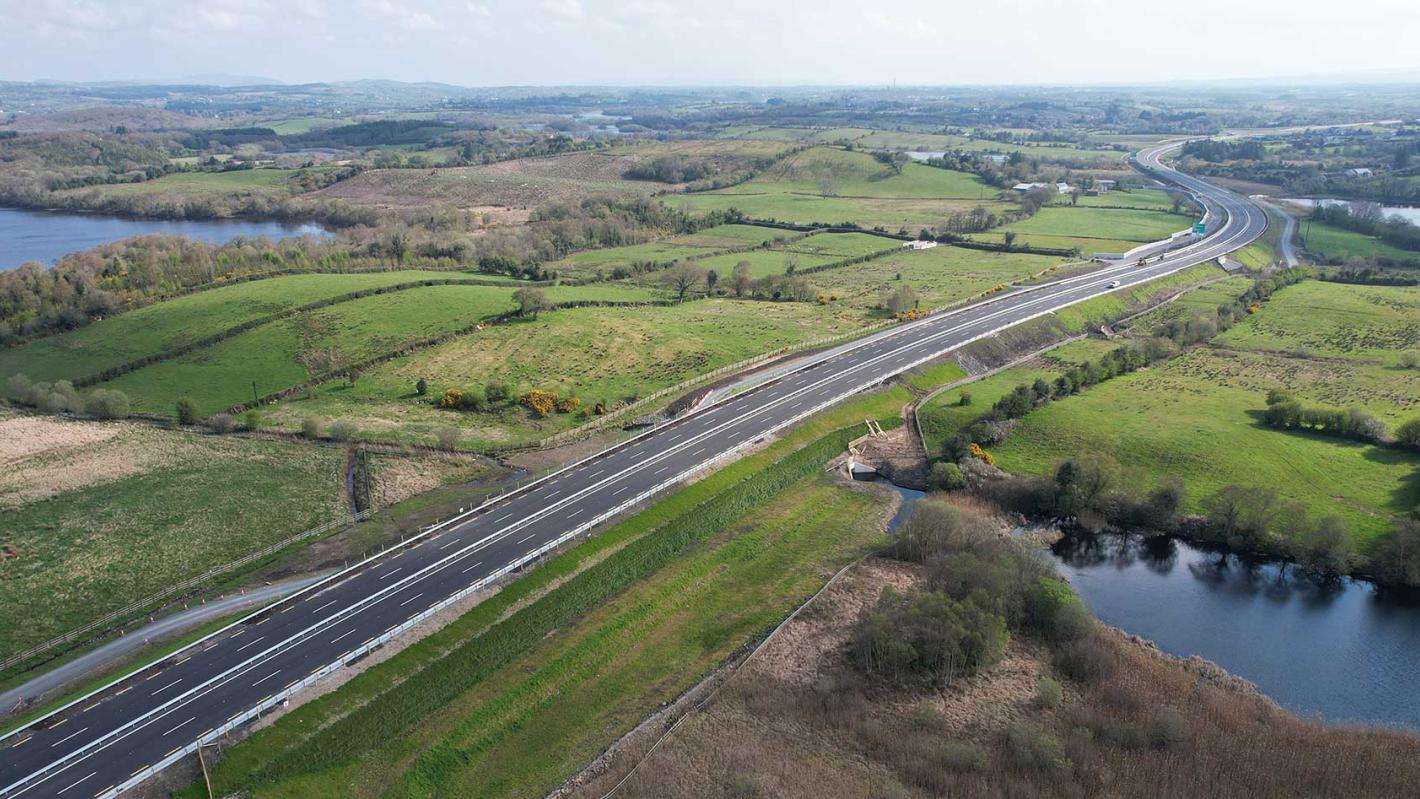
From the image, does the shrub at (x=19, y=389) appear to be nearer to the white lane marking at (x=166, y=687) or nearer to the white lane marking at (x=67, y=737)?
the white lane marking at (x=166, y=687)

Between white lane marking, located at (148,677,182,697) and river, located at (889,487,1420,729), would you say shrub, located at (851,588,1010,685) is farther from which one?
white lane marking, located at (148,677,182,697)

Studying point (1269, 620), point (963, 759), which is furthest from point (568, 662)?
point (1269, 620)

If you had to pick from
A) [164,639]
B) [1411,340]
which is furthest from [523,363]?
[1411,340]

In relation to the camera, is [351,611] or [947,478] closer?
[351,611]

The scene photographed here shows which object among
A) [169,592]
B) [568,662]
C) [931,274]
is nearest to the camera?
[568,662]

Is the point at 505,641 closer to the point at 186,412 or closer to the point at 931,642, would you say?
the point at 931,642

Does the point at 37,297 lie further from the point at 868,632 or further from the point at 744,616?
the point at 868,632

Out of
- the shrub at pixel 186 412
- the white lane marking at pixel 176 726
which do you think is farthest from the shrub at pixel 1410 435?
the shrub at pixel 186 412
